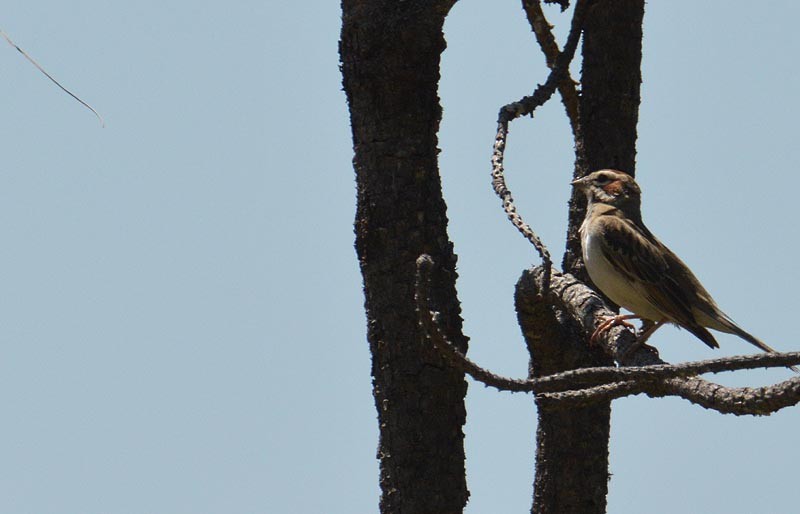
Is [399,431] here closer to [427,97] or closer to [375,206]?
[375,206]

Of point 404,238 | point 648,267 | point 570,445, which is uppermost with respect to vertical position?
point 648,267

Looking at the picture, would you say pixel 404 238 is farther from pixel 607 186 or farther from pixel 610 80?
pixel 607 186

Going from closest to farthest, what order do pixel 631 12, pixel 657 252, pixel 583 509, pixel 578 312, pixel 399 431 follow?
pixel 399 431
pixel 578 312
pixel 583 509
pixel 631 12
pixel 657 252

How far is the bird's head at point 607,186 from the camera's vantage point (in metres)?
7.34

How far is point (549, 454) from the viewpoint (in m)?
6.53

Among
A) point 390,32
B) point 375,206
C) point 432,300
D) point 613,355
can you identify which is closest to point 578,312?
point 613,355

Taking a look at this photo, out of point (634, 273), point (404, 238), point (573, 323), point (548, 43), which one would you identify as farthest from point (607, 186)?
point (404, 238)

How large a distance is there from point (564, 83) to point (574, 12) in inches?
20.5

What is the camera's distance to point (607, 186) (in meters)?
7.59

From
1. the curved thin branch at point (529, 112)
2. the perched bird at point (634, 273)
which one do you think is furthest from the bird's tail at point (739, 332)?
the curved thin branch at point (529, 112)

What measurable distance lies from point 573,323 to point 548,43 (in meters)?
1.90

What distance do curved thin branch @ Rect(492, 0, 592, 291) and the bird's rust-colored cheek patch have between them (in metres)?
1.21

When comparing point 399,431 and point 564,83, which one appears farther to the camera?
point 564,83

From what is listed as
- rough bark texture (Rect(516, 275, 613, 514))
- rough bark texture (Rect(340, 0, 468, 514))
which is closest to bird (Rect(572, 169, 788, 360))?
rough bark texture (Rect(516, 275, 613, 514))
